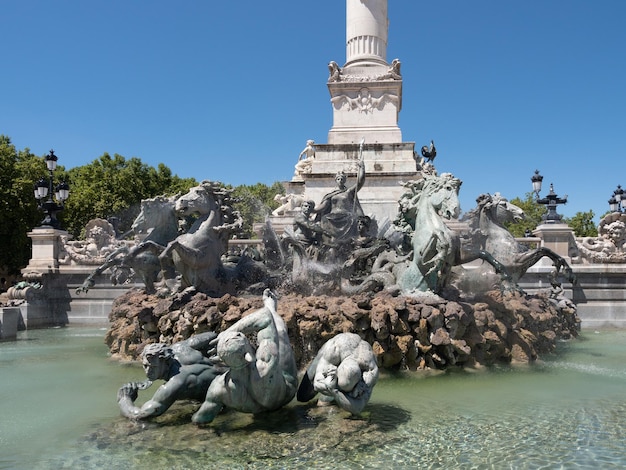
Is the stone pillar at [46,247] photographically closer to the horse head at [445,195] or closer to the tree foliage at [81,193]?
the tree foliage at [81,193]

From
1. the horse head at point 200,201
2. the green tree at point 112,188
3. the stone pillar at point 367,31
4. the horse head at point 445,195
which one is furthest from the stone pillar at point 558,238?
the green tree at point 112,188

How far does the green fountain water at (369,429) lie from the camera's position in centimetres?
394

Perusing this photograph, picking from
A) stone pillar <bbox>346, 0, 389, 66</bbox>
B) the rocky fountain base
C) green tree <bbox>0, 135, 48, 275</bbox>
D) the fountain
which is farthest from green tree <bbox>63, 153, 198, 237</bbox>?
the rocky fountain base

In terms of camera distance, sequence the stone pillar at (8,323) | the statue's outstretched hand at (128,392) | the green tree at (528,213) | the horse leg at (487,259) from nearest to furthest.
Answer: the statue's outstretched hand at (128,392) → the horse leg at (487,259) → the stone pillar at (8,323) → the green tree at (528,213)

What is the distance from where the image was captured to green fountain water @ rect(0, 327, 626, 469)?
3939 mm

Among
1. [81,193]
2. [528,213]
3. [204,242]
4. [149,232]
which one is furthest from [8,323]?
[528,213]

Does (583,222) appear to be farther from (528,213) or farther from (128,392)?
(128,392)

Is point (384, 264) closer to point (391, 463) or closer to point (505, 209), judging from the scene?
point (505, 209)

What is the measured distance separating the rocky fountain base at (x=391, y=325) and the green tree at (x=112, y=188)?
2371 cm

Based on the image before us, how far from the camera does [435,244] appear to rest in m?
7.79

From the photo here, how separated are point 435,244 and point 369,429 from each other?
3.87m

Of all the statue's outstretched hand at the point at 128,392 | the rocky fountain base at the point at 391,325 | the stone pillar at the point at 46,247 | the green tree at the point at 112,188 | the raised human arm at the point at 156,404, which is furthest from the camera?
the green tree at the point at 112,188

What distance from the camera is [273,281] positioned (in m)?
10.1

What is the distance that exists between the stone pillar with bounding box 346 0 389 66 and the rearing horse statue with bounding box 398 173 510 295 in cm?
1081
